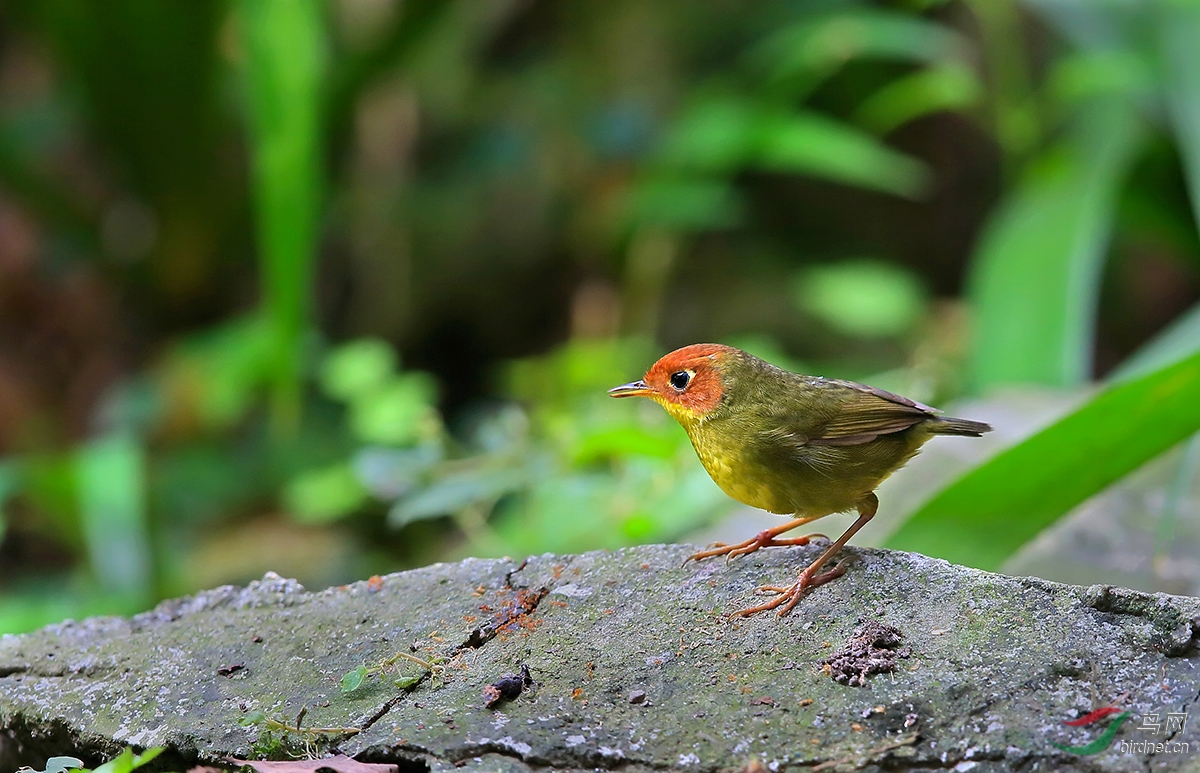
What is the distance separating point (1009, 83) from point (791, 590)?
207 inches

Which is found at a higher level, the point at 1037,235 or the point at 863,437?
the point at 1037,235

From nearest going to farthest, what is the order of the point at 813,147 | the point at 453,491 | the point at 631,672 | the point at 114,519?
the point at 631,672
the point at 453,491
the point at 114,519
the point at 813,147

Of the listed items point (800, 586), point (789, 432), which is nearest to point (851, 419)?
point (789, 432)

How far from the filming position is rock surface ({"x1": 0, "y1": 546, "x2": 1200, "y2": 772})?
1710 millimetres

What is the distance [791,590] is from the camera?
212 cm

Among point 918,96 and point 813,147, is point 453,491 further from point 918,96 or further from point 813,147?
point 918,96

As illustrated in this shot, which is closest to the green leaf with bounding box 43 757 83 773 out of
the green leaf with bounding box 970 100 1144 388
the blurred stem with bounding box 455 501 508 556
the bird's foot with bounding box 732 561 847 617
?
the bird's foot with bounding box 732 561 847 617

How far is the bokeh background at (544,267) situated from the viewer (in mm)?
3740

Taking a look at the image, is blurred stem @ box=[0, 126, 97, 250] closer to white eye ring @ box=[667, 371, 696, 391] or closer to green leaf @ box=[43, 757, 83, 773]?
white eye ring @ box=[667, 371, 696, 391]

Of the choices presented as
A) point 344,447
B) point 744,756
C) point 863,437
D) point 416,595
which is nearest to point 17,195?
point 344,447

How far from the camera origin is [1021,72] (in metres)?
6.87

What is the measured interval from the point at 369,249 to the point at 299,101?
2501mm

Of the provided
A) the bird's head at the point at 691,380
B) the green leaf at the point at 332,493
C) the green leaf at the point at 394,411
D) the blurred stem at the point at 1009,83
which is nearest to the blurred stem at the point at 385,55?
the green leaf at the point at 394,411

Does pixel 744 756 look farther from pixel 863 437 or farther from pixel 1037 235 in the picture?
pixel 1037 235
